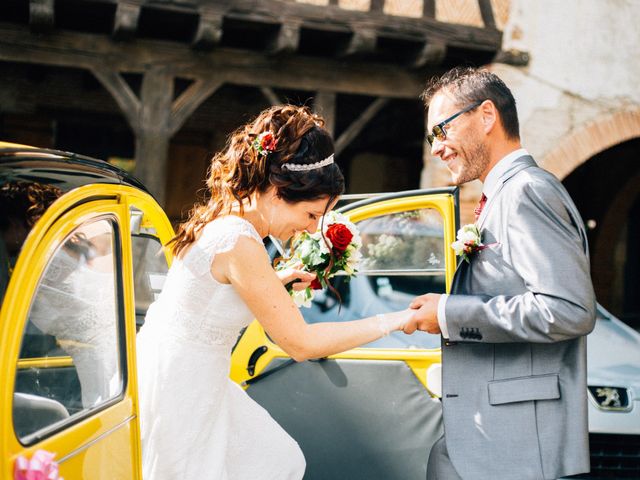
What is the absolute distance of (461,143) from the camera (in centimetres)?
238

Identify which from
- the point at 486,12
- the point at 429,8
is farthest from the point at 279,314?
the point at 486,12

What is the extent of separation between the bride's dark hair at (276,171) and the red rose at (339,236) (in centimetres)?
27

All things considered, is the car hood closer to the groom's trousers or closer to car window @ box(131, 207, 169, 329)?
the groom's trousers

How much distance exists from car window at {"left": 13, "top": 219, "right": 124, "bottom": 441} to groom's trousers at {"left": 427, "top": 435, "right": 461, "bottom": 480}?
0.97 meters

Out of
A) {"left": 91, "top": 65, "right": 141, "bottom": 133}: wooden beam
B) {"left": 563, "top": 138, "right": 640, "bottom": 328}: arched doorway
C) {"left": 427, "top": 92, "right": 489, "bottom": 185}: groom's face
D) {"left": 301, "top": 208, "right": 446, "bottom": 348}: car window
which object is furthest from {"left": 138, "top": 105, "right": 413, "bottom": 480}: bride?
{"left": 563, "top": 138, "right": 640, "bottom": 328}: arched doorway

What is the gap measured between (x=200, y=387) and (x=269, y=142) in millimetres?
784

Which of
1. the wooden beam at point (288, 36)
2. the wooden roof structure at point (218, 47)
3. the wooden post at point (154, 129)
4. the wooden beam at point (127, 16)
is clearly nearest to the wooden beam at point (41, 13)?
the wooden roof structure at point (218, 47)

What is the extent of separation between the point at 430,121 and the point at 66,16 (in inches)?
254

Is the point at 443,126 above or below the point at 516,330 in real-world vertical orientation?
above

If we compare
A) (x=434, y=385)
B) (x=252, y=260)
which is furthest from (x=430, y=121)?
(x=434, y=385)

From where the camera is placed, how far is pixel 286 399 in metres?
3.27

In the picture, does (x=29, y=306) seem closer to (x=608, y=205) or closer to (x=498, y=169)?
(x=498, y=169)

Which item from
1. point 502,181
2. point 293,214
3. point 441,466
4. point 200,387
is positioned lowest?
point 441,466

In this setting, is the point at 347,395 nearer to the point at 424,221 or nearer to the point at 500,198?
the point at 424,221
